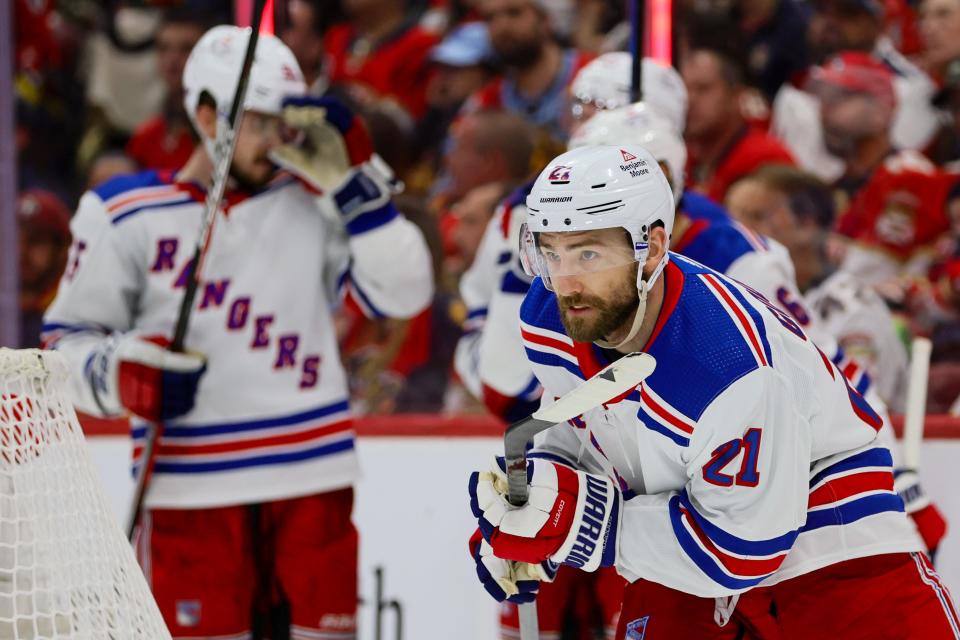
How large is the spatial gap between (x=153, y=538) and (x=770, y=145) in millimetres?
2198

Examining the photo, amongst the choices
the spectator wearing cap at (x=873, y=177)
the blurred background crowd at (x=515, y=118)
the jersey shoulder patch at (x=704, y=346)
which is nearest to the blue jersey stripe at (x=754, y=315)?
the jersey shoulder patch at (x=704, y=346)

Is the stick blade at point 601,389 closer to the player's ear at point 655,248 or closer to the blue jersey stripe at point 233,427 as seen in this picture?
the player's ear at point 655,248

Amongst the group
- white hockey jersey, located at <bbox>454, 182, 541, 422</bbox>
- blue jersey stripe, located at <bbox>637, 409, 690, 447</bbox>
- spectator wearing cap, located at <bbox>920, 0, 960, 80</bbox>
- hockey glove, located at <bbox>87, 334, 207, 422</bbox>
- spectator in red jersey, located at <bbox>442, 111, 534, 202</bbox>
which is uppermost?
spectator wearing cap, located at <bbox>920, 0, 960, 80</bbox>

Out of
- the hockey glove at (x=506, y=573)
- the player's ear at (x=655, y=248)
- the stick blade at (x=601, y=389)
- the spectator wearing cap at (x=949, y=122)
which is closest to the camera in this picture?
the stick blade at (x=601, y=389)

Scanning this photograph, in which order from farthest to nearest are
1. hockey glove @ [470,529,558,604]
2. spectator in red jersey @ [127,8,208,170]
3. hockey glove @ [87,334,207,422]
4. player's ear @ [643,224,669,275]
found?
spectator in red jersey @ [127,8,208,170], hockey glove @ [87,334,207,422], hockey glove @ [470,529,558,604], player's ear @ [643,224,669,275]

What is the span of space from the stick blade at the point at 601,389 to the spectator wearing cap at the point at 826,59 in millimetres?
2650

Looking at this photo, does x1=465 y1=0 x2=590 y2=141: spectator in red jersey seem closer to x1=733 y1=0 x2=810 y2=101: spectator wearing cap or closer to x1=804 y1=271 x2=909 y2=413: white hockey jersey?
x1=733 y1=0 x2=810 y2=101: spectator wearing cap

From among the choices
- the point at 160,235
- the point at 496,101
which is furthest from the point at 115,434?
the point at 496,101

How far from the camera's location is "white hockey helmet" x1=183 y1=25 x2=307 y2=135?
2650 millimetres

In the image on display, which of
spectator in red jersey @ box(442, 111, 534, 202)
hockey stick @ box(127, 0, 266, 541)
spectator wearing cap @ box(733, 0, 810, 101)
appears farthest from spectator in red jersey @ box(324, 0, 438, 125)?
hockey stick @ box(127, 0, 266, 541)

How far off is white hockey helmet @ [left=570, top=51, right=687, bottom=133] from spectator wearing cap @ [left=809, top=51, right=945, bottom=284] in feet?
3.32

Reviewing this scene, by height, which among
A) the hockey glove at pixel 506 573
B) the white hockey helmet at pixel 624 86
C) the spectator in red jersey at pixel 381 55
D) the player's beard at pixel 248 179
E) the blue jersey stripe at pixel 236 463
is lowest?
the hockey glove at pixel 506 573

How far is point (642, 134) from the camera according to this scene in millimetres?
2719

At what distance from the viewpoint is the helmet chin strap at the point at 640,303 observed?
73.5 inches
